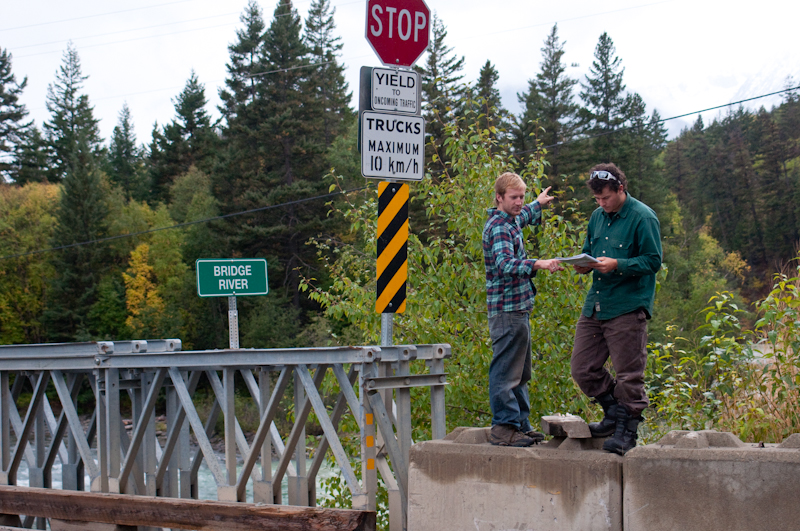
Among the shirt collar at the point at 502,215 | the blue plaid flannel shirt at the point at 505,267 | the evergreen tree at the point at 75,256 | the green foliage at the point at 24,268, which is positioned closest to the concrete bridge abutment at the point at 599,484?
the blue plaid flannel shirt at the point at 505,267

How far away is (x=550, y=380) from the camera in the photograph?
30.1 feet

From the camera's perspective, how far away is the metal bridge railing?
224 inches

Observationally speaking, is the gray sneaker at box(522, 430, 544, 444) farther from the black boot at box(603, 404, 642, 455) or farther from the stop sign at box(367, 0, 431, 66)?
the stop sign at box(367, 0, 431, 66)

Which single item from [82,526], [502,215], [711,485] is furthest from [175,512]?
[711,485]

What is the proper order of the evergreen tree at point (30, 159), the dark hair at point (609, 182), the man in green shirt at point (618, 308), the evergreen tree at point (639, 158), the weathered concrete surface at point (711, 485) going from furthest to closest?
1. the evergreen tree at point (30, 159)
2. the evergreen tree at point (639, 158)
3. the dark hair at point (609, 182)
4. the man in green shirt at point (618, 308)
5. the weathered concrete surface at point (711, 485)

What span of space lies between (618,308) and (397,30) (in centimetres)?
281

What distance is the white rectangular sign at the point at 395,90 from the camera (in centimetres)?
611

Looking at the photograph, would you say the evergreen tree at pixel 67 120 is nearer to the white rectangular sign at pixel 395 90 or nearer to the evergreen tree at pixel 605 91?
the evergreen tree at pixel 605 91

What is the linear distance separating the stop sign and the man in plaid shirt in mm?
1495

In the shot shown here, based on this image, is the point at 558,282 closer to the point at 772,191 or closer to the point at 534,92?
the point at 534,92

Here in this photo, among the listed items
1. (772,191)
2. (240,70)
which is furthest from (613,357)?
(772,191)

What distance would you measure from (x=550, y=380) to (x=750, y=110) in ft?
269

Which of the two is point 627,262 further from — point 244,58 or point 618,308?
point 244,58

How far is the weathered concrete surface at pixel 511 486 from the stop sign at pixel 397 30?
2882 mm
